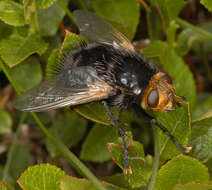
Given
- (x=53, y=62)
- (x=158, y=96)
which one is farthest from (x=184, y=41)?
(x=53, y=62)

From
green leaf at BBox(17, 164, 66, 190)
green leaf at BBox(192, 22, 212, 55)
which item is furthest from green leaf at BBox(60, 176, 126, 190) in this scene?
green leaf at BBox(192, 22, 212, 55)

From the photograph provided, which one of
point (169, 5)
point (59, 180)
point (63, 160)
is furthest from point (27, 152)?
point (169, 5)

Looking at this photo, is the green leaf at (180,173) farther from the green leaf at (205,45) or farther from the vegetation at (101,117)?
the green leaf at (205,45)

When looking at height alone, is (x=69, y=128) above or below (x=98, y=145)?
below

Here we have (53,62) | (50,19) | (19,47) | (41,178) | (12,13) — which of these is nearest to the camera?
(41,178)

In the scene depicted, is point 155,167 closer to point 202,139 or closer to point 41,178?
point 202,139

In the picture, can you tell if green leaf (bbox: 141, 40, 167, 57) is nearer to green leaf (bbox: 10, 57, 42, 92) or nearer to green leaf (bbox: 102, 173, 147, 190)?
green leaf (bbox: 10, 57, 42, 92)
